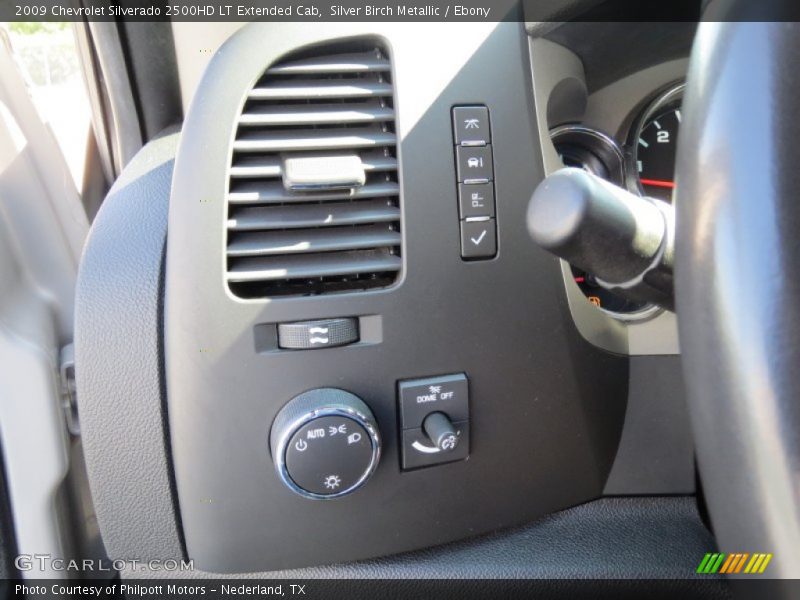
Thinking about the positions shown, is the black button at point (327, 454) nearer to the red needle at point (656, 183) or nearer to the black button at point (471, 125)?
the black button at point (471, 125)

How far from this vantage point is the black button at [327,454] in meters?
0.78

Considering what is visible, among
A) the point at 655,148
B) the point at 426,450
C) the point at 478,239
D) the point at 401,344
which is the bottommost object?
the point at 426,450

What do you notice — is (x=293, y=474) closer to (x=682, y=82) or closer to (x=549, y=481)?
(x=549, y=481)

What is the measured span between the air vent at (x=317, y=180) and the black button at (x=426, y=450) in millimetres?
201

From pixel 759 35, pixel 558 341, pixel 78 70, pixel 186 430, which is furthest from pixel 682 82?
pixel 78 70

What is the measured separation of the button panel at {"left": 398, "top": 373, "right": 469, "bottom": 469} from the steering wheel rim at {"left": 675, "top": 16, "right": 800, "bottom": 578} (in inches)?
15.7

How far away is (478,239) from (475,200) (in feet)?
0.16

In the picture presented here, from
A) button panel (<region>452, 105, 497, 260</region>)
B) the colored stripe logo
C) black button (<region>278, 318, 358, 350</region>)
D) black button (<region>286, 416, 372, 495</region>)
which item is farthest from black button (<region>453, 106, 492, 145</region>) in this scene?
the colored stripe logo

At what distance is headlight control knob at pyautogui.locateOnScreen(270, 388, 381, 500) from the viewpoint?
2.56 ft

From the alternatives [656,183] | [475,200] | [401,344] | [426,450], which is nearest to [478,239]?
[475,200]

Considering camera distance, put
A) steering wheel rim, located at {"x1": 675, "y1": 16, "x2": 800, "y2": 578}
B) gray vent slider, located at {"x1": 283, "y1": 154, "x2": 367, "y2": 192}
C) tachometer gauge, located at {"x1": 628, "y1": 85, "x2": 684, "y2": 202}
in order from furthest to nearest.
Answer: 1. tachometer gauge, located at {"x1": 628, "y1": 85, "x2": 684, "y2": 202}
2. gray vent slider, located at {"x1": 283, "y1": 154, "x2": 367, "y2": 192}
3. steering wheel rim, located at {"x1": 675, "y1": 16, "x2": 800, "y2": 578}

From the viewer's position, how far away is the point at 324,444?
2.58 feet

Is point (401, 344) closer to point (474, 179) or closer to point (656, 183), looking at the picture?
point (474, 179)

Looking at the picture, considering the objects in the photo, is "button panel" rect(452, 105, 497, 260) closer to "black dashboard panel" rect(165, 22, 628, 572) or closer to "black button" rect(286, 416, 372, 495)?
"black dashboard panel" rect(165, 22, 628, 572)
